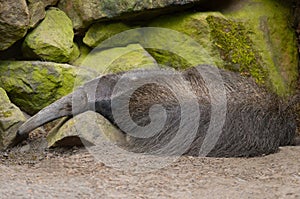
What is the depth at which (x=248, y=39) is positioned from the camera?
482cm

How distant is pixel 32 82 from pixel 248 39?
75.0 inches

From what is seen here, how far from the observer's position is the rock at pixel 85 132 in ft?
12.2

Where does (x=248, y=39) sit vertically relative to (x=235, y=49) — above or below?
above

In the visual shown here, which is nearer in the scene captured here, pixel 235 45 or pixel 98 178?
pixel 98 178

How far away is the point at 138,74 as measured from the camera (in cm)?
423

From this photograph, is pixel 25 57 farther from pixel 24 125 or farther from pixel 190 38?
pixel 190 38

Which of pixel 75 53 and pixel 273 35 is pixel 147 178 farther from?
pixel 273 35

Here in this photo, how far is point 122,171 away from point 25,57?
185 centimetres

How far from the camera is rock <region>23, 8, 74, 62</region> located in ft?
14.9

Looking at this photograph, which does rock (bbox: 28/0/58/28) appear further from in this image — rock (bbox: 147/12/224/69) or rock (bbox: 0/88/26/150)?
rock (bbox: 147/12/224/69)

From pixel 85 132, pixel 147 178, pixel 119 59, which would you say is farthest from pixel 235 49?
pixel 147 178

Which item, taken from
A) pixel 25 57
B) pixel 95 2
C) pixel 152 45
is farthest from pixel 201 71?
pixel 25 57

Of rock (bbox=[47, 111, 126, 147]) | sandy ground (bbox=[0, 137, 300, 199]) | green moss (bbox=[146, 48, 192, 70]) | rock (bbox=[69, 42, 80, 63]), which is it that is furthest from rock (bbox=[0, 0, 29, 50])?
green moss (bbox=[146, 48, 192, 70])

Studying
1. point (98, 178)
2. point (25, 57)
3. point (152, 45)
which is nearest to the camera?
point (98, 178)
